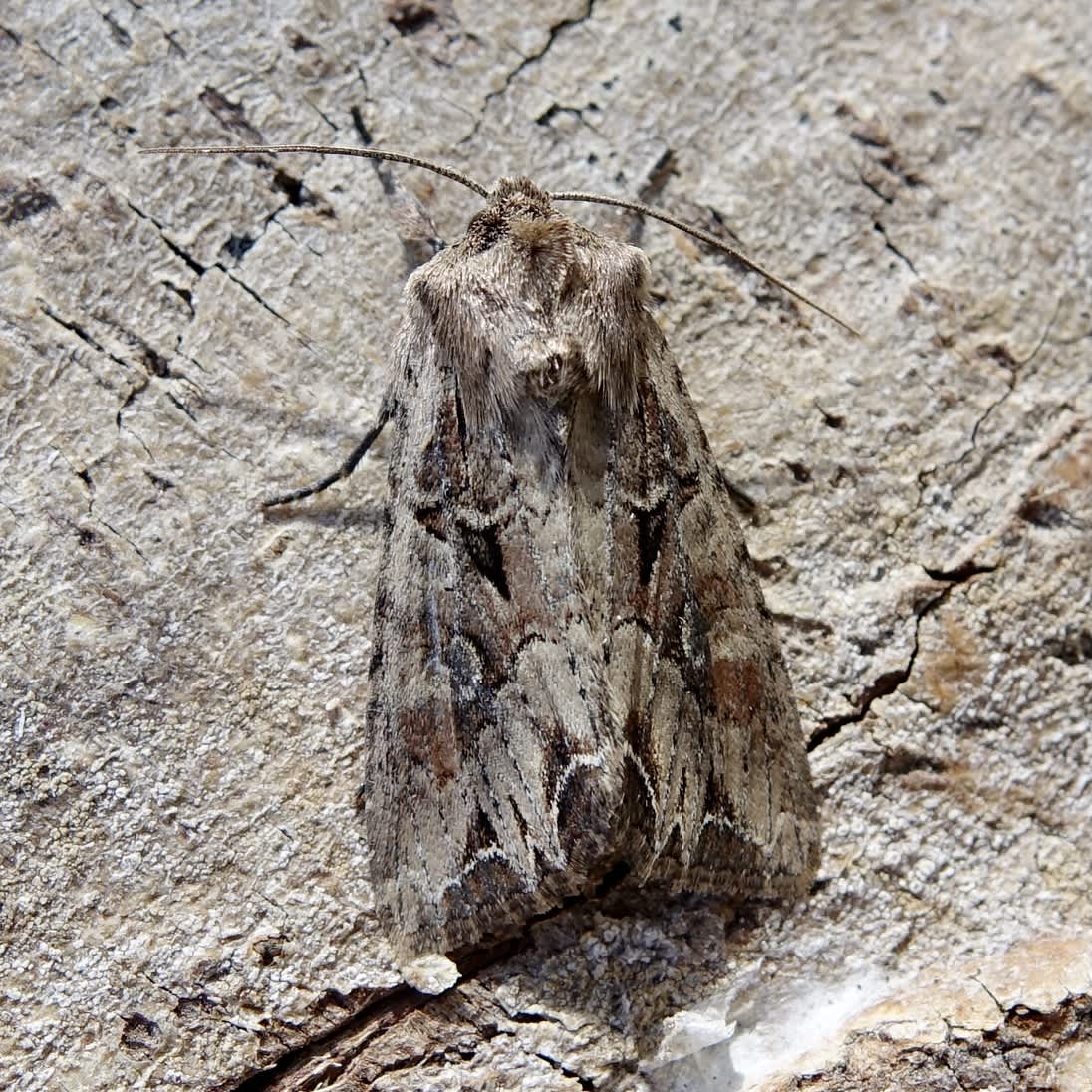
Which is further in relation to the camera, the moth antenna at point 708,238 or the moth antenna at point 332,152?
the moth antenna at point 708,238

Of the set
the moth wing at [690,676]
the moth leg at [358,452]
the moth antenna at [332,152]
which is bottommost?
the moth wing at [690,676]

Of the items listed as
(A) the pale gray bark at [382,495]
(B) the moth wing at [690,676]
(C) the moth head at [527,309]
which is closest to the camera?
(A) the pale gray bark at [382,495]

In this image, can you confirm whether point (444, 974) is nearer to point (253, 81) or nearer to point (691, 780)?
point (691, 780)

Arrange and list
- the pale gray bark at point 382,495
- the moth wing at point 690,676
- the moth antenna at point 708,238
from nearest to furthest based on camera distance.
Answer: the pale gray bark at point 382,495 → the moth wing at point 690,676 → the moth antenna at point 708,238

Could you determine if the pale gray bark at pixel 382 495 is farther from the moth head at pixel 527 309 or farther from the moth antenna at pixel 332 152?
the moth head at pixel 527 309

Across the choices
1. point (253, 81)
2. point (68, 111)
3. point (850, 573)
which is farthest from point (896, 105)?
point (68, 111)

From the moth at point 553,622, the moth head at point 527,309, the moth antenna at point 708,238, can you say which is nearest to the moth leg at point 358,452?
the moth at point 553,622

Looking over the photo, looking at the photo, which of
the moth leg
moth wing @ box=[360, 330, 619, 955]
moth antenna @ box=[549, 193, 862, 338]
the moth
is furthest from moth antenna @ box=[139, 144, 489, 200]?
the moth leg
